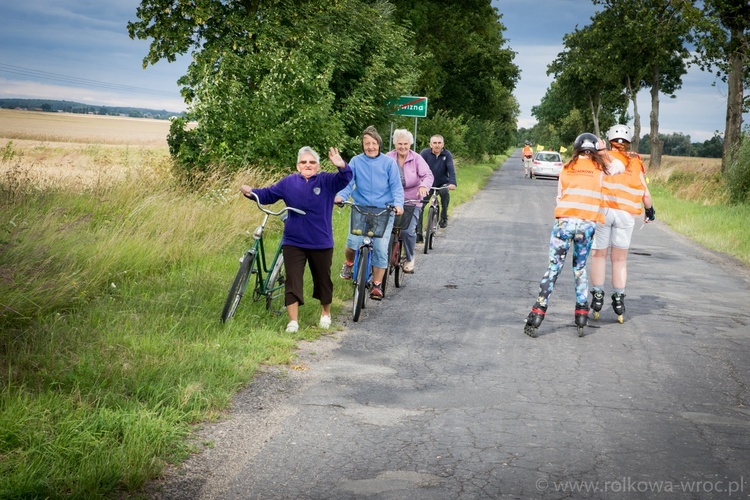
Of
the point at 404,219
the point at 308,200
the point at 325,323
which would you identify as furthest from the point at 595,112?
the point at 308,200

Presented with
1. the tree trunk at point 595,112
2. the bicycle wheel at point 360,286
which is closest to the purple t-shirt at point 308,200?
the bicycle wheel at point 360,286

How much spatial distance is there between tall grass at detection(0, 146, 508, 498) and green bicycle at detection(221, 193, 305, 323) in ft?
0.53

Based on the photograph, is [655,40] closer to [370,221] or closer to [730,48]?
[730,48]

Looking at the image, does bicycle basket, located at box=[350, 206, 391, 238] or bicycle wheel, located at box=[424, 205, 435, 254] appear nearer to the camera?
bicycle basket, located at box=[350, 206, 391, 238]

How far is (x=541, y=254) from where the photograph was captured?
14383 millimetres

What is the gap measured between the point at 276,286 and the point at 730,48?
27147 millimetres

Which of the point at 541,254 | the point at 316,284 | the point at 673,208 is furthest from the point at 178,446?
the point at 673,208

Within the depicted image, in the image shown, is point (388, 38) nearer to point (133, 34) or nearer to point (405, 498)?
point (133, 34)

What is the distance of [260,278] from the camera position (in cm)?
817

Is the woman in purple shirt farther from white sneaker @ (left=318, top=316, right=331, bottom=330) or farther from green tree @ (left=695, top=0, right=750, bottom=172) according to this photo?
green tree @ (left=695, top=0, right=750, bottom=172)

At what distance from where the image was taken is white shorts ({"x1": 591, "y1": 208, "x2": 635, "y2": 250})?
28.4 feet

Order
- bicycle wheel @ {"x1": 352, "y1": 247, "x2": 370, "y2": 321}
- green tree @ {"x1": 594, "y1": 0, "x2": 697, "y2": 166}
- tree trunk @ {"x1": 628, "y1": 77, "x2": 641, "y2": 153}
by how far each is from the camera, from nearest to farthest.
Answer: bicycle wheel @ {"x1": 352, "y1": 247, "x2": 370, "y2": 321}, green tree @ {"x1": 594, "y1": 0, "x2": 697, "y2": 166}, tree trunk @ {"x1": 628, "y1": 77, "x2": 641, "y2": 153}

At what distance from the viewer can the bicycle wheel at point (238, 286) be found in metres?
7.45

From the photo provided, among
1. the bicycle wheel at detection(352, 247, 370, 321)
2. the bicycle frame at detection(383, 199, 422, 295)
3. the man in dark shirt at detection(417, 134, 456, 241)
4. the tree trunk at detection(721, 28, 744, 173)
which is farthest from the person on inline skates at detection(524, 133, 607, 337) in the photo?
the tree trunk at detection(721, 28, 744, 173)
